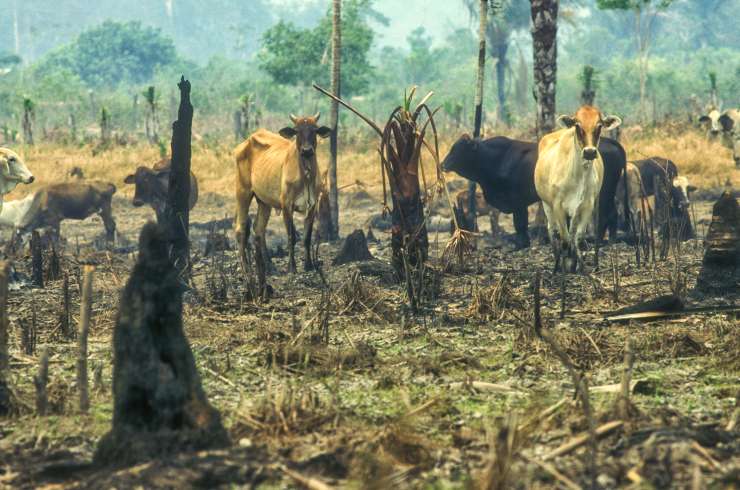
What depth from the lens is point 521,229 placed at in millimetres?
15445

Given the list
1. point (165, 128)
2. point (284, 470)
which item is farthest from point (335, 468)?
point (165, 128)

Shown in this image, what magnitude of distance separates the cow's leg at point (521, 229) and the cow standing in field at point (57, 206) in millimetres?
6700

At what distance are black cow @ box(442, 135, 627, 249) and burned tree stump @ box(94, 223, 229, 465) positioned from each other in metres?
9.89

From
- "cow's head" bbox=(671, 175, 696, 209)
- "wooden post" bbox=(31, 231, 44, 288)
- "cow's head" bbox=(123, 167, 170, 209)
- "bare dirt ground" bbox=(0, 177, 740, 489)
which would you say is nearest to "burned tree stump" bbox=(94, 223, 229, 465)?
"bare dirt ground" bbox=(0, 177, 740, 489)

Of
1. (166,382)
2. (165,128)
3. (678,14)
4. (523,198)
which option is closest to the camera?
(166,382)

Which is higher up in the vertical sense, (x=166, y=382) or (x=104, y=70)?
(x=104, y=70)

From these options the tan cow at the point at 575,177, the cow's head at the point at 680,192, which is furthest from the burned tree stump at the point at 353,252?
the cow's head at the point at 680,192

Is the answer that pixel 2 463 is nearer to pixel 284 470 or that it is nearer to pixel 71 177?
pixel 284 470

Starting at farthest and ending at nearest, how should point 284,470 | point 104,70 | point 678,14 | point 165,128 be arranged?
point 678,14, point 104,70, point 165,128, point 284,470

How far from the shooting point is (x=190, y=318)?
949 centimetres

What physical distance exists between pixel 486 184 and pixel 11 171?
6351 millimetres

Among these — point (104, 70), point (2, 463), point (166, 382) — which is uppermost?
point (104, 70)

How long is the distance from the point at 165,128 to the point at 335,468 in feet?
140

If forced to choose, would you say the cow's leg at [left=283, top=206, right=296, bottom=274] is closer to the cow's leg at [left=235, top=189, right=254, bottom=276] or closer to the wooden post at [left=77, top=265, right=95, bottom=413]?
the cow's leg at [left=235, top=189, right=254, bottom=276]
